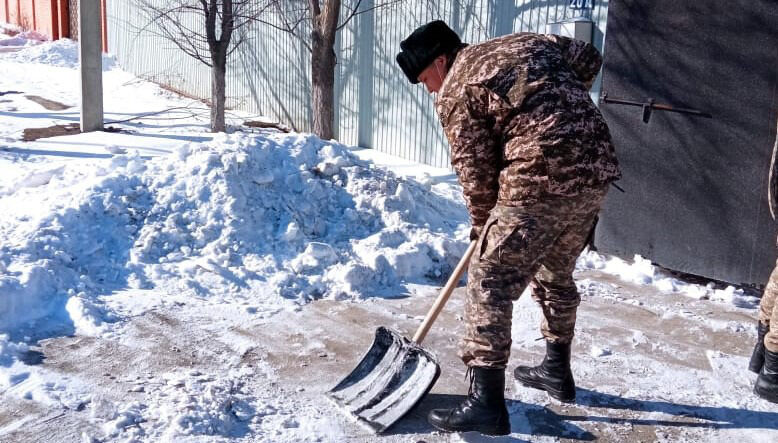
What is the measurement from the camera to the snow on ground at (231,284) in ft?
12.1

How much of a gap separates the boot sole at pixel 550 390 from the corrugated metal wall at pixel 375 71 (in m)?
4.18

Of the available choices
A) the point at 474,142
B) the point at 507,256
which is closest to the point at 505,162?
the point at 474,142

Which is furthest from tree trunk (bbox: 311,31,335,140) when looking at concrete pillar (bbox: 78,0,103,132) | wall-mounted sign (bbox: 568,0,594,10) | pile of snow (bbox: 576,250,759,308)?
pile of snow (bbox: 576,250,759,308)

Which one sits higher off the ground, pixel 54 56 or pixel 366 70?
pixel 366 70

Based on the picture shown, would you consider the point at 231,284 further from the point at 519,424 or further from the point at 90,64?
the point at 90,64

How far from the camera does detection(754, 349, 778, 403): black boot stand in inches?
152

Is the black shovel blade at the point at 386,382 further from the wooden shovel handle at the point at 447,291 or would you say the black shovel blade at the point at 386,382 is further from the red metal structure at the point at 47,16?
the red metal structure at the point at 47,16

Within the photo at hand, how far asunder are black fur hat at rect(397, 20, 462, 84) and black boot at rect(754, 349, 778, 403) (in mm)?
2230

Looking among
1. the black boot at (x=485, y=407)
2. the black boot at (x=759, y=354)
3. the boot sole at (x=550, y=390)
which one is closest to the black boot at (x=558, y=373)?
the boot sole at (x=550, y=390)

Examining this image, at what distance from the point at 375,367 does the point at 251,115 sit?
9847 mm

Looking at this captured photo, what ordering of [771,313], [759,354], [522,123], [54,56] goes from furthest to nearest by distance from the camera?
[54,56] → [759,354] → [771,313] → [522,123]

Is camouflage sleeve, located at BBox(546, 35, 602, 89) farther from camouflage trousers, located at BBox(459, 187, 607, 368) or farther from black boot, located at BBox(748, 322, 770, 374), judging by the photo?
black boot, located at BBox(748, 322, 770, 374)

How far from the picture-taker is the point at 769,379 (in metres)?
3.87

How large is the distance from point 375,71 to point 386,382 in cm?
708
